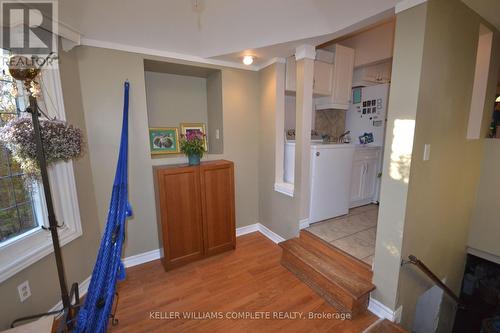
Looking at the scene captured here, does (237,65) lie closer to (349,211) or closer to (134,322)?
(349,211)

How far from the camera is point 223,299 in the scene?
1.92 meters

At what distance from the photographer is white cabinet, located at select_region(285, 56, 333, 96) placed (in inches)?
103

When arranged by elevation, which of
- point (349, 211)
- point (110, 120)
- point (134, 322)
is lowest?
point (134, 322)

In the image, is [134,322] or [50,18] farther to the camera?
[134,322]

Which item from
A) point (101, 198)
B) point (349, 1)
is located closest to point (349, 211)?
point (349, 1)

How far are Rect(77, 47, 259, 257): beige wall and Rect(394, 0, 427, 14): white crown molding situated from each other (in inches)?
66.6

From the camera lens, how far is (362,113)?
137 inches

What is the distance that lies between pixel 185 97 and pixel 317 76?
5.58 feet

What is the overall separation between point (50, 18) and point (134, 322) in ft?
7.85

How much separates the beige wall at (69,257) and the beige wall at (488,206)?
425 cm

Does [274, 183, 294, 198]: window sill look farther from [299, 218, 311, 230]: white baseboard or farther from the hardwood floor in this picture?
the hardwood floor
